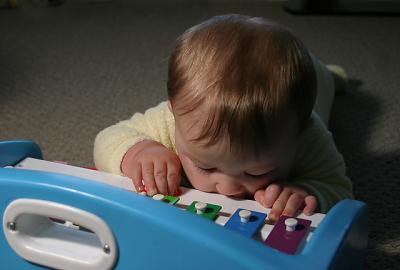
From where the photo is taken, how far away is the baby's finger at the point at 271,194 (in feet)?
1.74

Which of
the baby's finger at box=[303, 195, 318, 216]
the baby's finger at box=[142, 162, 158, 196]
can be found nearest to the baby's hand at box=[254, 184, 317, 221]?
the baby's finger at box=[303, 195, 318, 216]

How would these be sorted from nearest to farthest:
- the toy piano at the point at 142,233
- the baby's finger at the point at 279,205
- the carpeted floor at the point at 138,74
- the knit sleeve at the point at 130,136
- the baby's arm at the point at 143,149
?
the toy piano at the point at 142,233, the baby's finger at the point at 279,205, the baby's arm at the point at 143,149, the knit sleeve at the point at 130,136, the carpeted floor at the point at 138,74

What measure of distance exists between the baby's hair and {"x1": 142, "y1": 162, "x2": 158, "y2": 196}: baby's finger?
0.08m

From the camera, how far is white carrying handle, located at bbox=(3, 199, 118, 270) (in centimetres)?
40

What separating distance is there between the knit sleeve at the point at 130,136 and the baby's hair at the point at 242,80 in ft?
0.53

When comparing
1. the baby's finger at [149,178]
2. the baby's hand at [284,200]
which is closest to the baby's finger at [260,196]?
the baby's hand at [284,200]

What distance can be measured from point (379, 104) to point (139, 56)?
0.66m

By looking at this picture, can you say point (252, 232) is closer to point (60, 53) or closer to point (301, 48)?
point (301, 48)

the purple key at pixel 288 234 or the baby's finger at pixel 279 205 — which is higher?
the purple key at pixel 288 234

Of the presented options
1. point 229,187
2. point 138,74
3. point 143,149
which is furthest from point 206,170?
point 138,74

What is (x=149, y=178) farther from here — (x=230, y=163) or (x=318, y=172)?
(x=318, y=172)

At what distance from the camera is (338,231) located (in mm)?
406

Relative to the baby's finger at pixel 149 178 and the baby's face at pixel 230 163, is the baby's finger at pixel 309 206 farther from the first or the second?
the baby's finger at pixel 149 178

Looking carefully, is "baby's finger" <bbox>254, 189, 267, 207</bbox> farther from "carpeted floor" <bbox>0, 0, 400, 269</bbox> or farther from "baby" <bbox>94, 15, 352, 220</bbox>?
"carpeted floor" <bbox>0, 0, 400, 269</bbox>
